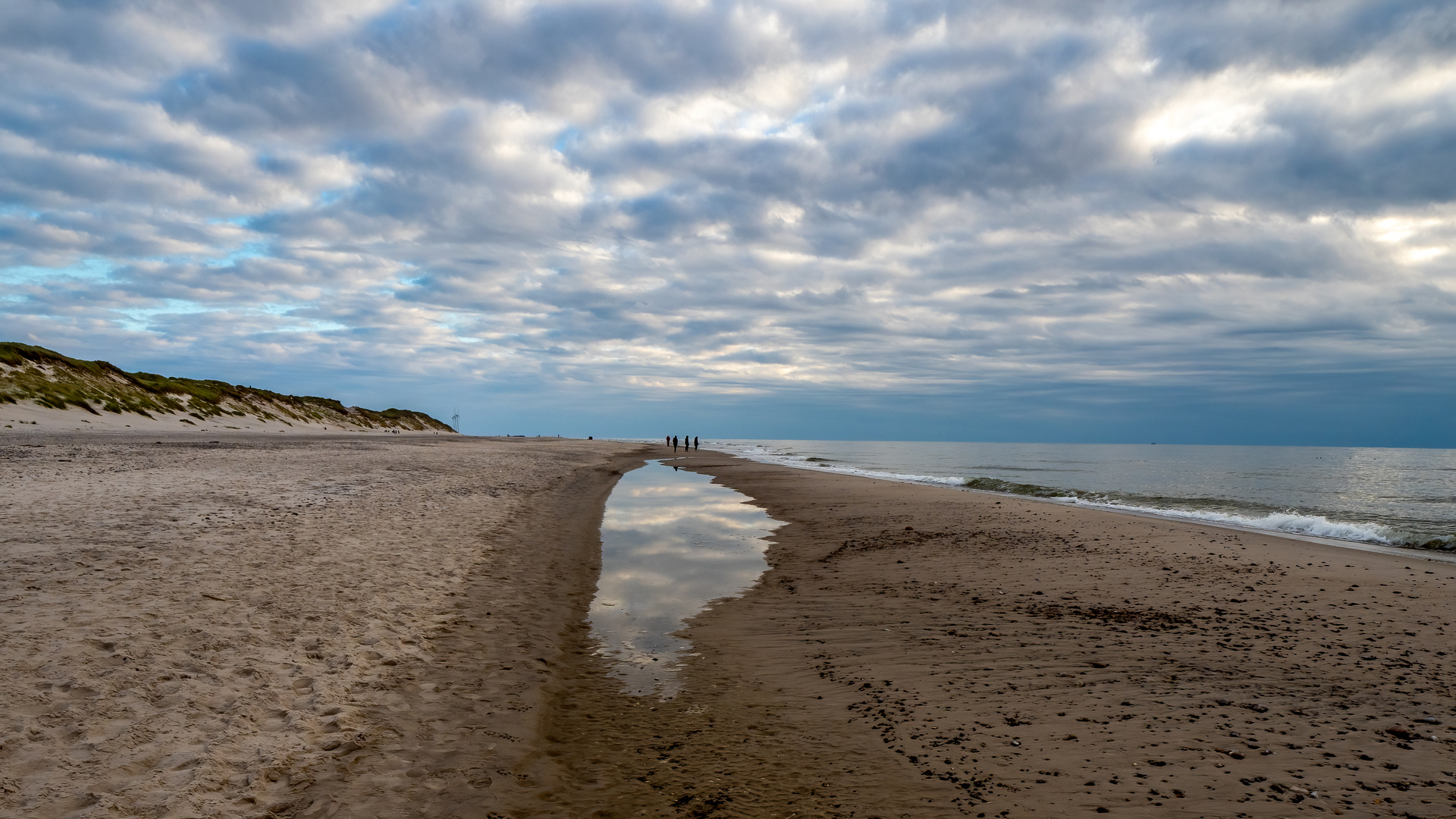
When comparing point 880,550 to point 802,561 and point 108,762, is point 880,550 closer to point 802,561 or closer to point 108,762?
point 802,561

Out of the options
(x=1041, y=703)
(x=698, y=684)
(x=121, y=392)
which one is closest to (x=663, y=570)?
(x=698, y=684)

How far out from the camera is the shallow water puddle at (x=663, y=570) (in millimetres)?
9031

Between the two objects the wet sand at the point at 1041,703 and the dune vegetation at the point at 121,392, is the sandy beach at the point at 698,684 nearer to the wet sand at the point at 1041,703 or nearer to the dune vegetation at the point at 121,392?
the wet sand at the point at 1041,703

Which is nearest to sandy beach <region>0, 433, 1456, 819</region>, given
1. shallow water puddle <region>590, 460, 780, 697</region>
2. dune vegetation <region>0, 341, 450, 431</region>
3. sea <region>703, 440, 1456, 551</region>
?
shallow water puddle <region>590, 460, 780, 697</region>

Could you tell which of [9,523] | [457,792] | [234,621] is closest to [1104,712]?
[457,792]

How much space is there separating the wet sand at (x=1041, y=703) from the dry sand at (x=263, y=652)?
1.23m

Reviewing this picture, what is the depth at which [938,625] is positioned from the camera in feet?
32.1

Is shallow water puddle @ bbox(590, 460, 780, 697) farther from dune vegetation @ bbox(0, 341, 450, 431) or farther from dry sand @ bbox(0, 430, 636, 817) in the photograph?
dune vegetation @ bbox(0, 341, 450, 431)

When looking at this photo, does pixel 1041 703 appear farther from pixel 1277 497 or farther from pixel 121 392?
pixel 121 392

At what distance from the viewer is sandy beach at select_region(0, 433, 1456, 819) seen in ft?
16.9

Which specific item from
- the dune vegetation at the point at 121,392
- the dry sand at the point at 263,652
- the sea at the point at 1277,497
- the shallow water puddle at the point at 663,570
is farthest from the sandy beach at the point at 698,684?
the dune vegetation at the point at 121,392

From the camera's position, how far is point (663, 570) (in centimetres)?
1447

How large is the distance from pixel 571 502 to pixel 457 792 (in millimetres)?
19283

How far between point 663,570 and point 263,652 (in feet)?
→ 26.9
